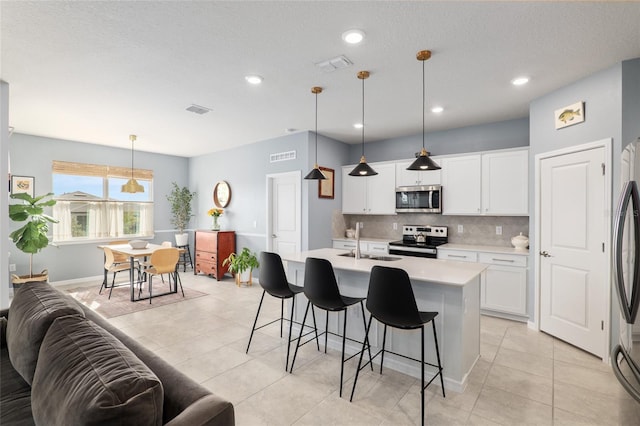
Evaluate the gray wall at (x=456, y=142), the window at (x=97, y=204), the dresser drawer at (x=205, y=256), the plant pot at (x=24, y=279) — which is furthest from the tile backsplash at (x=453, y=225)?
the plant pot at (x=24, y=279)

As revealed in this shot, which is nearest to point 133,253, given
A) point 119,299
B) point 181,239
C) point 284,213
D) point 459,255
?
point 119,299

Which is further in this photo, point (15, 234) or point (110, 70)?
point (15, 234)

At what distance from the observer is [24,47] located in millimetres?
2584

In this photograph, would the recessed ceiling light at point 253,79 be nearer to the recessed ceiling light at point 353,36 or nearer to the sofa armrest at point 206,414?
the recessed ceiling light at point 353,36

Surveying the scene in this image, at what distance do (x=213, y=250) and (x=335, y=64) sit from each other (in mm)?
4684

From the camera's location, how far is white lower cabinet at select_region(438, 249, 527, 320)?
394cm

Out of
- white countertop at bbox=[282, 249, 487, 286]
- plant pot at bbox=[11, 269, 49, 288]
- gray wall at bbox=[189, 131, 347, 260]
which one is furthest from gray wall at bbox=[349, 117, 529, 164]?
plant pot at bbox=[11, 269, 49, 288]

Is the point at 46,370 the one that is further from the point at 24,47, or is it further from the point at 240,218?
the point at 240,218

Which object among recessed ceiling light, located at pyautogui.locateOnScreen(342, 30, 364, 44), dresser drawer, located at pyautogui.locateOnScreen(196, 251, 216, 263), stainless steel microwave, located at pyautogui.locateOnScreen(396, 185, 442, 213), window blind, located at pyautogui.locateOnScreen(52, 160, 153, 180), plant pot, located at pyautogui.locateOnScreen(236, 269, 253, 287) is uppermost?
recessed ceiling light, located at pyautogui.locateOnScreen(342, 30, 364, 44)

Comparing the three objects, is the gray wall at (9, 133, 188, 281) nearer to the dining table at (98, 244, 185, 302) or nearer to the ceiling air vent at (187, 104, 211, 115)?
the dining table at (98, 244, 185, 302)

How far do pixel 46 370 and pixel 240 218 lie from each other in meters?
5.26

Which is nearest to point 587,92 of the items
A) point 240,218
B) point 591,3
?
point 591,3

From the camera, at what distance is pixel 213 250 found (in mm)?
6316

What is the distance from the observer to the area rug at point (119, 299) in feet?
14.5
